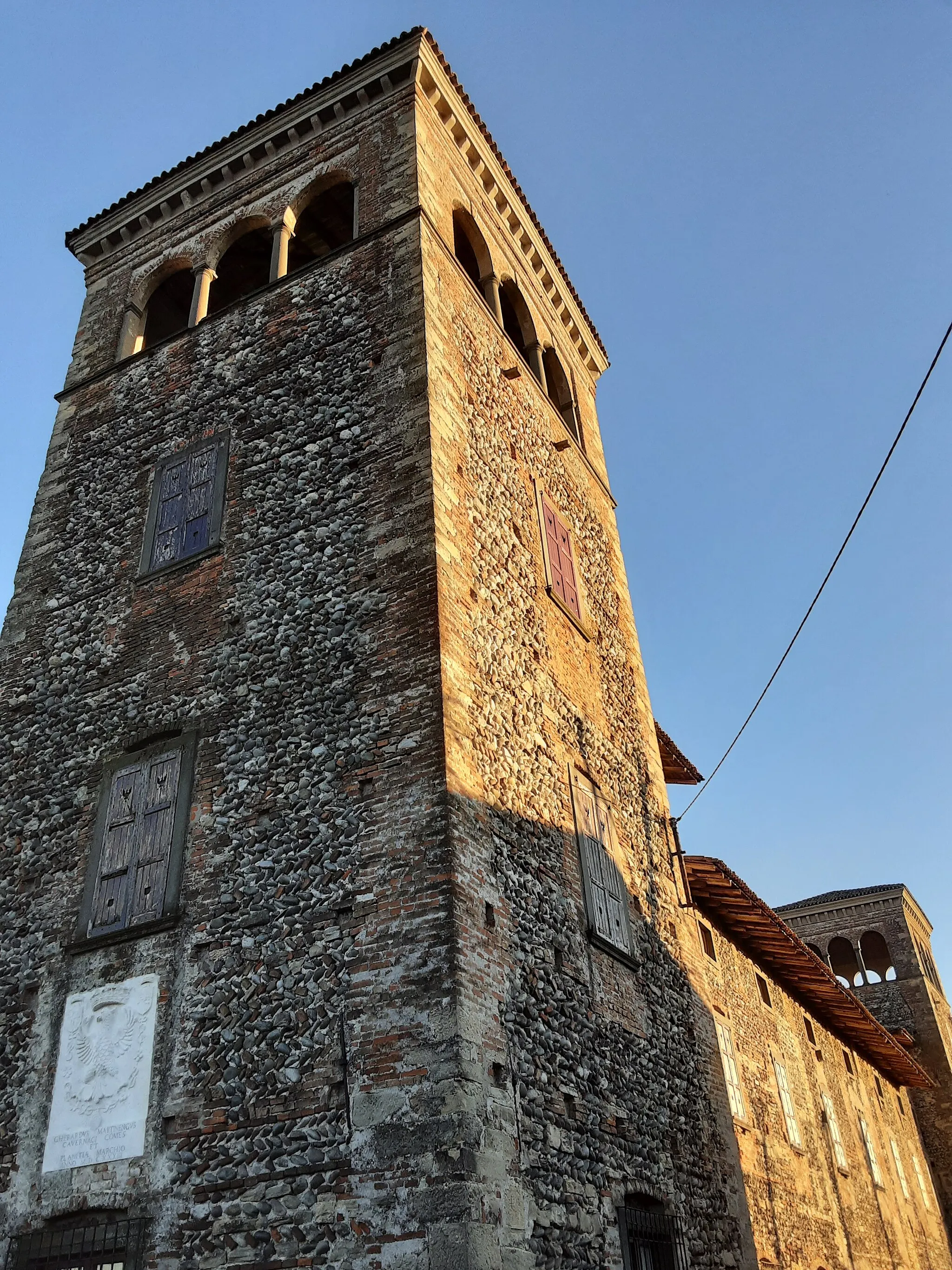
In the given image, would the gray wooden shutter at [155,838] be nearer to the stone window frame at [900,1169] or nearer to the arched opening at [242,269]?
the arched opening at [242,269]

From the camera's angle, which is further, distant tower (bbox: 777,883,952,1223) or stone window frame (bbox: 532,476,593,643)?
distant tower (bbox: 777,883,952,1223)

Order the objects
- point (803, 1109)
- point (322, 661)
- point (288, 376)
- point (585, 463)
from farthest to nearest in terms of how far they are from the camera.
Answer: point (803, 1109) → point (585, 463) → point (288, 376) → point (322, 661)

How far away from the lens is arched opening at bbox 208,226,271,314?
1559cm

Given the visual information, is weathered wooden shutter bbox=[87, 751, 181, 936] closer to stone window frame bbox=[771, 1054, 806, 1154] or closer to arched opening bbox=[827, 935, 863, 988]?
stone window frame bbox=[771, 1054, 806, 1154]

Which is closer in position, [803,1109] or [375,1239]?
[375,1239]

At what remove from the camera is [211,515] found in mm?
11461

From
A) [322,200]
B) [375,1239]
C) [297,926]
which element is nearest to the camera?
[375,1239]

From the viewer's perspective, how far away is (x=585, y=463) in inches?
632

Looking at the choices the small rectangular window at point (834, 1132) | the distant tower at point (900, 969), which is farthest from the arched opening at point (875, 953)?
the small rectangular window at point (834, 1132)

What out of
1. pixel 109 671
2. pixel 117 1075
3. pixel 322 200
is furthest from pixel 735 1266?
pixel 322 200

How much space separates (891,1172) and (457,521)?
21.5m

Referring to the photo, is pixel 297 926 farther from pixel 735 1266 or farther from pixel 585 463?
pixel 585 463

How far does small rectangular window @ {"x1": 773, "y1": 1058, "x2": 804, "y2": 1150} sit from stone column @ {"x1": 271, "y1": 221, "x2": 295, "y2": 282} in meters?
14.4

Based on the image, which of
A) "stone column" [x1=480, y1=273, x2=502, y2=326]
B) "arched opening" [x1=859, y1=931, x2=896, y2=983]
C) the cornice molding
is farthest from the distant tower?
the cornice molding
